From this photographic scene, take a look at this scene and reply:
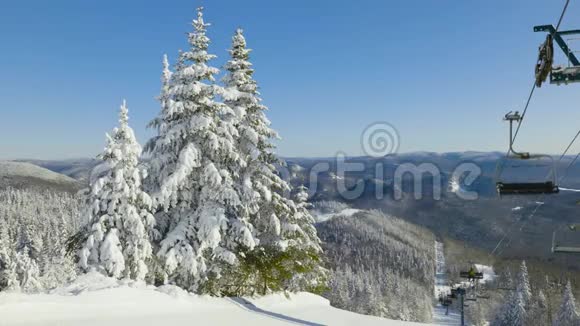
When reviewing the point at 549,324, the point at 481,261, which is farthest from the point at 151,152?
the point at 481,261

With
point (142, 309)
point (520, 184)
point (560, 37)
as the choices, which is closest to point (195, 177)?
point (142, 309)

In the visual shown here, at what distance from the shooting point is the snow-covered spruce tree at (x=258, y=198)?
18.1 meters

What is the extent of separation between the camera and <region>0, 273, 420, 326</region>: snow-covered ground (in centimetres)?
969

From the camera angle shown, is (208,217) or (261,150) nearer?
(208,217)

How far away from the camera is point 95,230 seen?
16734 mm

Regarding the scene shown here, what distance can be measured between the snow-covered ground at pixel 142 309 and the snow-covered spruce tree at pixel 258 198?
1187 millimetres

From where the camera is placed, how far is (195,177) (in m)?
17.8

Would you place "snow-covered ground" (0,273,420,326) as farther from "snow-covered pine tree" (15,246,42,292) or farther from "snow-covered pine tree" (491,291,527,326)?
"snow-covered pine tree" (491,291,527,326)

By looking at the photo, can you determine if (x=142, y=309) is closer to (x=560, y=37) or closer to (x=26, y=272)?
(x=560, y=37)

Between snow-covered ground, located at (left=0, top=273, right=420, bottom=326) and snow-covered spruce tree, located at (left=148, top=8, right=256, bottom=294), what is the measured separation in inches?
70.3

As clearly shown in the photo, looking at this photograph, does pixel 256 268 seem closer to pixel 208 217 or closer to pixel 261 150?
pixel 208 217

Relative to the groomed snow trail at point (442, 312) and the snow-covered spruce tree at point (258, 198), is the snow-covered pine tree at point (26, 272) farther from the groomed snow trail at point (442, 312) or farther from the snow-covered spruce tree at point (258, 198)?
the groomed snow trail at point (442, 312)

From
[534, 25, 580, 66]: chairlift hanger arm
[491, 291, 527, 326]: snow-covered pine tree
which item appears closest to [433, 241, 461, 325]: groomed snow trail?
[491, 291, 527, 326]: snow-covered pine tree

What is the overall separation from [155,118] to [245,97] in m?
4.29
